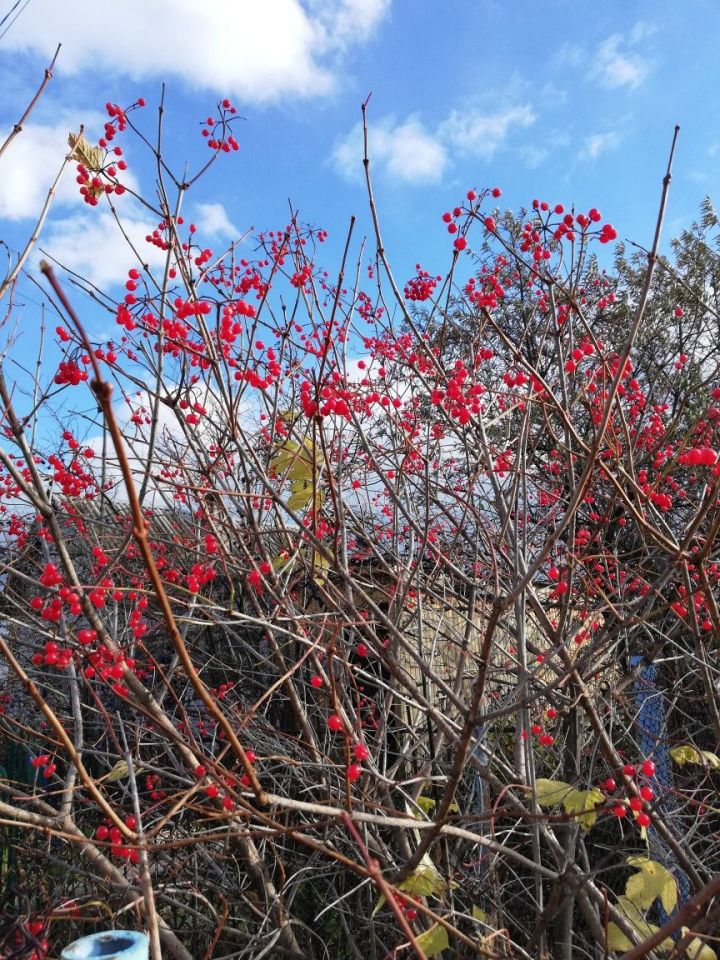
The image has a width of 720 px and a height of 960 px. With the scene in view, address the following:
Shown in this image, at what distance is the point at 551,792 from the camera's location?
2850 mm

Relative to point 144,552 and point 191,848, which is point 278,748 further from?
point 144,552

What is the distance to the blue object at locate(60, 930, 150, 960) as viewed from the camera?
1390 millimetres

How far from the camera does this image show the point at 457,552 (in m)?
5.00

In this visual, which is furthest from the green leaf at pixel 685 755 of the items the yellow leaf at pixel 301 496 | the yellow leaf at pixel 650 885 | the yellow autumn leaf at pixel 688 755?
the yellow leaf at pixel 301 496

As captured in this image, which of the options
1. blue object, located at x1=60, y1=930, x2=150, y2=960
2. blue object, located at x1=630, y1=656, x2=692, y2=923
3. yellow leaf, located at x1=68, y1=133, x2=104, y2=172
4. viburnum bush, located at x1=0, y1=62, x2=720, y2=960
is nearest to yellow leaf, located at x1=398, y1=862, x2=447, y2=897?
viburnum bush, located at x1=0, y1=62, x2=720, y2=960

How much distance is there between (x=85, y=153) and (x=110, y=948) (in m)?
2.63

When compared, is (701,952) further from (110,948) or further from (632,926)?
(110,948)

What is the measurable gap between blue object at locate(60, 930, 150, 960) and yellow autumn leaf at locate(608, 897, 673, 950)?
2.12 m

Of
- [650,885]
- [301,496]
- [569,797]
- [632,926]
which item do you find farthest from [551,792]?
[301,496]

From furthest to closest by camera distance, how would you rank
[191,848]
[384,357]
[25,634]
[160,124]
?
[25,634] → [384,357] → [191,848] → [160,124]

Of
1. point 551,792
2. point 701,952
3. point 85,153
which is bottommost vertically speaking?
point 701,952

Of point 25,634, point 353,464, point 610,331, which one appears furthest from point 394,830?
point 610,331

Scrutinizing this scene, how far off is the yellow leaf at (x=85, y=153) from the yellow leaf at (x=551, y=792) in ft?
9.62

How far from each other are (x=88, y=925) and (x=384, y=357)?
3.65 m
